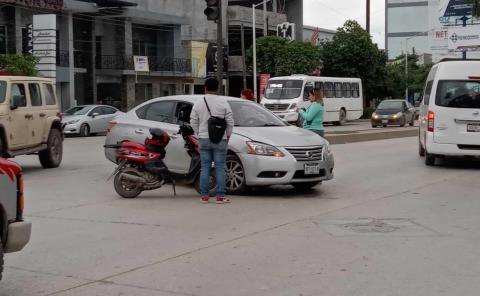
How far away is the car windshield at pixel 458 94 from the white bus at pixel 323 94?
15997 millimetres

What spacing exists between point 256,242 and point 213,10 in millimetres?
9822

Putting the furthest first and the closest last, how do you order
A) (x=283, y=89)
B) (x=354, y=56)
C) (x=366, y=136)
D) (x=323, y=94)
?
(x=354, y=56)
(x=323, y=94)
(x=283, y=89)
(x=366, y=136)

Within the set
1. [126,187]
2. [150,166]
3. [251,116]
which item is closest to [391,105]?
[251,116]

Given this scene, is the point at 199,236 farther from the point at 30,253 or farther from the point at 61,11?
the point at 61,11

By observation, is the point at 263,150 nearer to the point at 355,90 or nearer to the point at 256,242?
the point at 256,242

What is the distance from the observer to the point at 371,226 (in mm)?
8523

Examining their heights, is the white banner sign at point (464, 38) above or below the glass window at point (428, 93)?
above

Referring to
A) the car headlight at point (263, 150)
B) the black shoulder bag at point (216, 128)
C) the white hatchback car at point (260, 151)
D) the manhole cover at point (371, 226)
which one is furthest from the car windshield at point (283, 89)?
the manhole cover at point (371, 226)

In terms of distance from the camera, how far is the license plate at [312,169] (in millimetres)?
10797

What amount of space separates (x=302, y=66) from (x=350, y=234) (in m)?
40.4

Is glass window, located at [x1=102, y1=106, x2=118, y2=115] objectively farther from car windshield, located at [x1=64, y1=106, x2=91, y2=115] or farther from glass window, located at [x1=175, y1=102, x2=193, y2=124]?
glass window, located at [x1=175, y1=102, x2=193, y2=124]

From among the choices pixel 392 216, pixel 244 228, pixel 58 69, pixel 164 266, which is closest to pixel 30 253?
pixel 164 266

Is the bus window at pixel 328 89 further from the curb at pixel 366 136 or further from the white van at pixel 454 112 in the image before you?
the white van at pixel 454 112

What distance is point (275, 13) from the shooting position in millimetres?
56656
